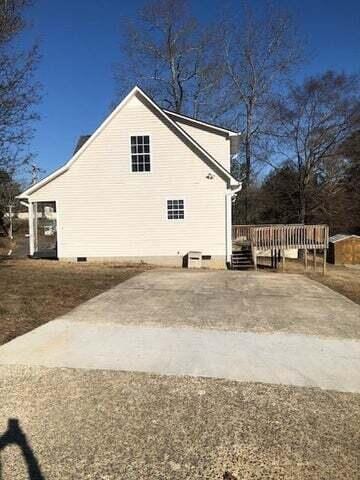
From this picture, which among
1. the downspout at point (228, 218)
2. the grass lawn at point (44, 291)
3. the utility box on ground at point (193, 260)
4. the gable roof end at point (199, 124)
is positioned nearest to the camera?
the grass lawn at point (44, 291)

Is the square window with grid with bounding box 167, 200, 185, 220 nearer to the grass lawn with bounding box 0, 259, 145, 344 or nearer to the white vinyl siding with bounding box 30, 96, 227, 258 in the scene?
the white vinyl siding with bounding box 30, 96, 227, 258

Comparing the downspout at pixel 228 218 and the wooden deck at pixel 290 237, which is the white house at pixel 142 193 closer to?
the downspout at pixel 228 218

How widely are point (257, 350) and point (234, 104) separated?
95.0 feet

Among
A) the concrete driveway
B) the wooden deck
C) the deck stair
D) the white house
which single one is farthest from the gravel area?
the wooden deck

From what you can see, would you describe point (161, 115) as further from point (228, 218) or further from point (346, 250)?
point (346, 250)

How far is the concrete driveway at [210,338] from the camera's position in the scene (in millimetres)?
4730

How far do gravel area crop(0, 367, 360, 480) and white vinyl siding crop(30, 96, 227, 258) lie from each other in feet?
41.6

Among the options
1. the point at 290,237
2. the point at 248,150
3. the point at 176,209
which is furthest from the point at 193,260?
the point at 248,150

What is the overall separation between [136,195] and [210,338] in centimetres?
1177

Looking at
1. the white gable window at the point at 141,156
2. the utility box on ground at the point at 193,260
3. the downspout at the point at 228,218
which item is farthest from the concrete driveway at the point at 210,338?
the white gable window at the point at 141,156

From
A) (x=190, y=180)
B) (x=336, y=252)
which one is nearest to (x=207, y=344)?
(x=190, y=180)

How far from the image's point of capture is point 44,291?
9336 millimetres

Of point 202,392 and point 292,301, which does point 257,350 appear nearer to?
point 202,392

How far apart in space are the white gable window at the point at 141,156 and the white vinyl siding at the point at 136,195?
208mm
